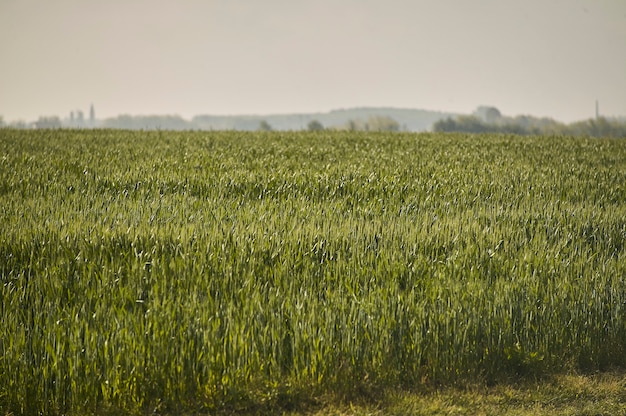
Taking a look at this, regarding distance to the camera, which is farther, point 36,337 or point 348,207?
point 348,207

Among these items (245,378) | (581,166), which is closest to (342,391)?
(245,378)

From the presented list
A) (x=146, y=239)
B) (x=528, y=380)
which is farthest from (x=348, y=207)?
(x=528, y=380)

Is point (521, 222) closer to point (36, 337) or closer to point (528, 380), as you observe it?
point (528, 380)

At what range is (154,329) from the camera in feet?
18.2

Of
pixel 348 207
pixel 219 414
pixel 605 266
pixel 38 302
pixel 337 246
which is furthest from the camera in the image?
pixel 348 207

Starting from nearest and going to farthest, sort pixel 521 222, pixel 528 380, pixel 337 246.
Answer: pixel 528 380
pixel 337 246
pixel 521 222

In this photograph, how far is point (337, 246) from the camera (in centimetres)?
842

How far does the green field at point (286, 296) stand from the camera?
17.4ft

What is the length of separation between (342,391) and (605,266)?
4.26m

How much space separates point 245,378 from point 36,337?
1938 millimetres

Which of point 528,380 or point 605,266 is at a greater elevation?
point 605,266

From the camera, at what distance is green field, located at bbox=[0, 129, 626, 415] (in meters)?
5.31

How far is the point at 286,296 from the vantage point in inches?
→ 262

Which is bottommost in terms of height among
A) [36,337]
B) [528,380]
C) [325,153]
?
[528,380]
